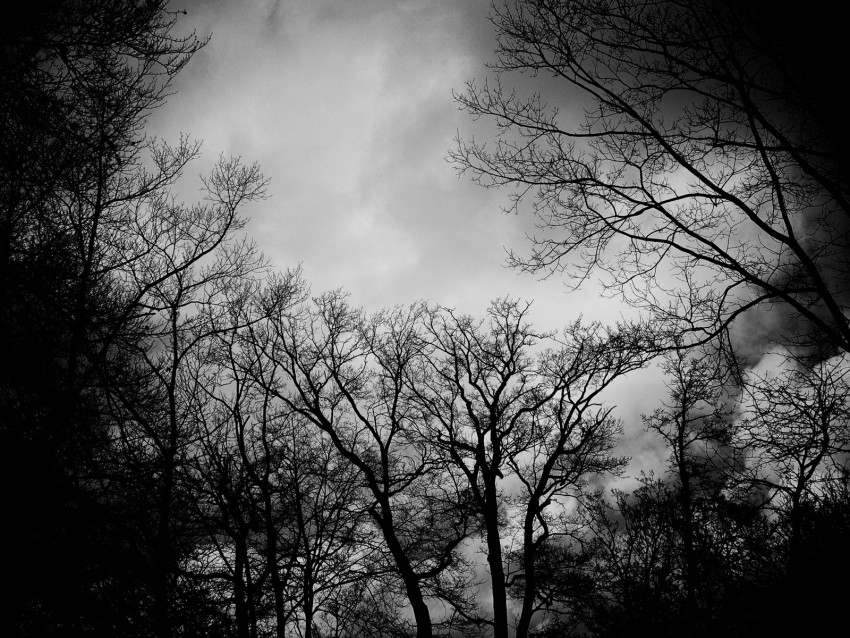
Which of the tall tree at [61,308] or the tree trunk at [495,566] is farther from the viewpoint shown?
the tree trunk at [495,566]

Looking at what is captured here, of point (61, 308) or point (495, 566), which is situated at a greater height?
point (61, 308)

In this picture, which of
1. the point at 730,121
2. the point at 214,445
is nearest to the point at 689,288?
the point at 730,121

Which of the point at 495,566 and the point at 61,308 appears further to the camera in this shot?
the point at 495,566

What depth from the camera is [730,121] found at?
5.63 m

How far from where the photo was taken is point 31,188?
18.3 feet

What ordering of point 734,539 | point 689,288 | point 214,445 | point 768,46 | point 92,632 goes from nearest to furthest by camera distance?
point 768,46 → point 92,632 → point 689,288 → point 734,539 → point 214,445

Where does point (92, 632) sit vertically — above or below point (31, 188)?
below

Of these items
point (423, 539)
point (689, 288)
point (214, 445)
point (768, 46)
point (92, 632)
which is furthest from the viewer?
point (423, 539)

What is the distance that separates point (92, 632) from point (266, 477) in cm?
573

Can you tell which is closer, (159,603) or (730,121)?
(730,121)

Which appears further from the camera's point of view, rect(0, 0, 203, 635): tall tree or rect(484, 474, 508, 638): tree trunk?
rect(484, 474, 508, 638): tree trunk

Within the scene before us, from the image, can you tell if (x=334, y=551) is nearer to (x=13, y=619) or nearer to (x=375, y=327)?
(x=375, y=327)

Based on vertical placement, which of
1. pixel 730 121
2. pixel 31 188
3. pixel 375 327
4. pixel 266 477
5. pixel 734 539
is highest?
pixel 375 327

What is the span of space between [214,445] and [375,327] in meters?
5.38
